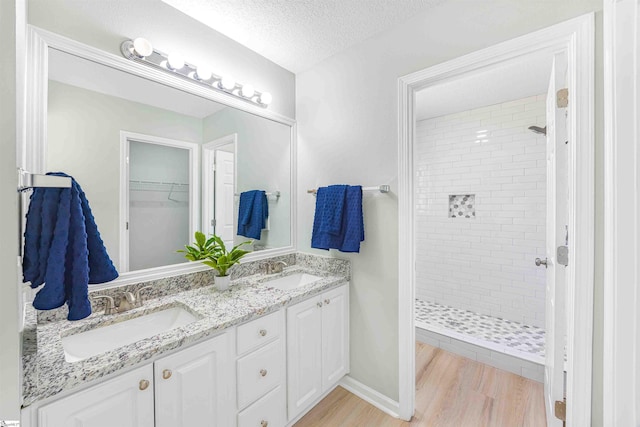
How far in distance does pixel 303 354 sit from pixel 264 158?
1412mm

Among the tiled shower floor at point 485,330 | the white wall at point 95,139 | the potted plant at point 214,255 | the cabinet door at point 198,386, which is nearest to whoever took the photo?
the cabinet door at point 198,386

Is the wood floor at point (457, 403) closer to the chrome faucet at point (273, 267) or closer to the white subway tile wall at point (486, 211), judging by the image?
the chrome faucet at point (273, 267)

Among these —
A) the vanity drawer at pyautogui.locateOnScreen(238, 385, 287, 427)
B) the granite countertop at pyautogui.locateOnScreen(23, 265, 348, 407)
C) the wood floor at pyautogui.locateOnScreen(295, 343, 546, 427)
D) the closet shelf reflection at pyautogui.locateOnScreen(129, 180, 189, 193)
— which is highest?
→ the closet shelf reflection at pyautogui.locateOnScreen(129, 180, 189, 193)

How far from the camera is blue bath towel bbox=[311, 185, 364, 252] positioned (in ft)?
5.98

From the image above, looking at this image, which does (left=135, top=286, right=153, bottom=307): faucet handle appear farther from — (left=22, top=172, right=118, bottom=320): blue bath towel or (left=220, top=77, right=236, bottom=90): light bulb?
(left=220, top=77, right=236, bottom=90): light bulb

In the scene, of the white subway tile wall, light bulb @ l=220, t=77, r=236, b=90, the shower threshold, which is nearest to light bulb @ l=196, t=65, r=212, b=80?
light bulb @ l=220, t=77, r=236, b=90

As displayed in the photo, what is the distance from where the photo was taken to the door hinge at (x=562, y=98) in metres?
1.25

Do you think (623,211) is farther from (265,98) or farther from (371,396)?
(265,98)

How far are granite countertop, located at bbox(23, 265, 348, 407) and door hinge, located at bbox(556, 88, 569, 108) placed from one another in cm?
153

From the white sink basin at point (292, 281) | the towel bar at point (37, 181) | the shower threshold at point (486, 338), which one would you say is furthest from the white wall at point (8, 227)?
the shower threshold at point (486, 338)

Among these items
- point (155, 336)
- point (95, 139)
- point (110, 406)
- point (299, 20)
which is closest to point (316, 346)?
point (155, 336)

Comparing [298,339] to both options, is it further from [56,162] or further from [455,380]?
[56,162]

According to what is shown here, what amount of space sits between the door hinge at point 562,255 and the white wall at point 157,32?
1.97 metres

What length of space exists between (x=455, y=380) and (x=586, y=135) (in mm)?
1812
